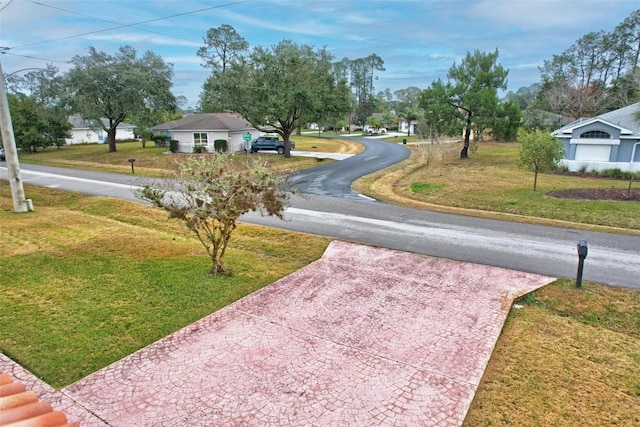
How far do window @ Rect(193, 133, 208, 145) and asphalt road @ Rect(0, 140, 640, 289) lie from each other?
19246 mm

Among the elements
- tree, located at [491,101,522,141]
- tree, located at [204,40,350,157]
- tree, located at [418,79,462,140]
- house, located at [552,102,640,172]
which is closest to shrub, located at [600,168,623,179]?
house, located at [552,102,640,172]

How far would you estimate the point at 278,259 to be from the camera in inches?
390

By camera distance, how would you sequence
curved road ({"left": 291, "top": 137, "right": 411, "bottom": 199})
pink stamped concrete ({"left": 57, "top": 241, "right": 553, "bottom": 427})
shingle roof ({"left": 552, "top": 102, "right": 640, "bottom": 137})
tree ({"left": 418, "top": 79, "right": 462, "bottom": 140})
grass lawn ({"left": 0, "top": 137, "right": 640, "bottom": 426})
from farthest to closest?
tree ({"left": 418, "top": 79, "right": 462, "bottom": 140})
shingle roof ({"left": 552, "top": 102, "right": 640, "bottom": 137})
curved road ({"left": 291, "top": 137, "right": 411, "bottom": 199})
grass lawn ({"left": 0, "top": 137, "right": 640, "bottom": 426})
pink stamped concrete ({"left": 57, "top": 241, "right": 553, "bottom": 427})

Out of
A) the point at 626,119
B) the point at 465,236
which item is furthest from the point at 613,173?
the point at 465,236

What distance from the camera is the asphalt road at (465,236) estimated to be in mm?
9391

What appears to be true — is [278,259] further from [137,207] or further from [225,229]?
[137,207]

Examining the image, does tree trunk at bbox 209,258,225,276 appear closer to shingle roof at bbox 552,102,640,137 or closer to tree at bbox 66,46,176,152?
shingle roof at bbox 552,102,640,137

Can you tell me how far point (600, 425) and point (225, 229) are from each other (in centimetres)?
654

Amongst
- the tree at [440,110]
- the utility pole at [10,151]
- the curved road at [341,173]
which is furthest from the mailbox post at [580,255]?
the tree at [440,110]

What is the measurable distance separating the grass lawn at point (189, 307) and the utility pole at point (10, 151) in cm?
58

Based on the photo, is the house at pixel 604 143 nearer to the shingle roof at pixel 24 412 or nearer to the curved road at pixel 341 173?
the curved road at pixel 341 173

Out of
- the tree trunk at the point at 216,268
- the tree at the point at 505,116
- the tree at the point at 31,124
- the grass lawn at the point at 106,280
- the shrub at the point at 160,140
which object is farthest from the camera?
the shrub at the point at 160,140

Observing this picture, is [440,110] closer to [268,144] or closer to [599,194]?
[599,194]

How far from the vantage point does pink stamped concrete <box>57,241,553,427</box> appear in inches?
179
